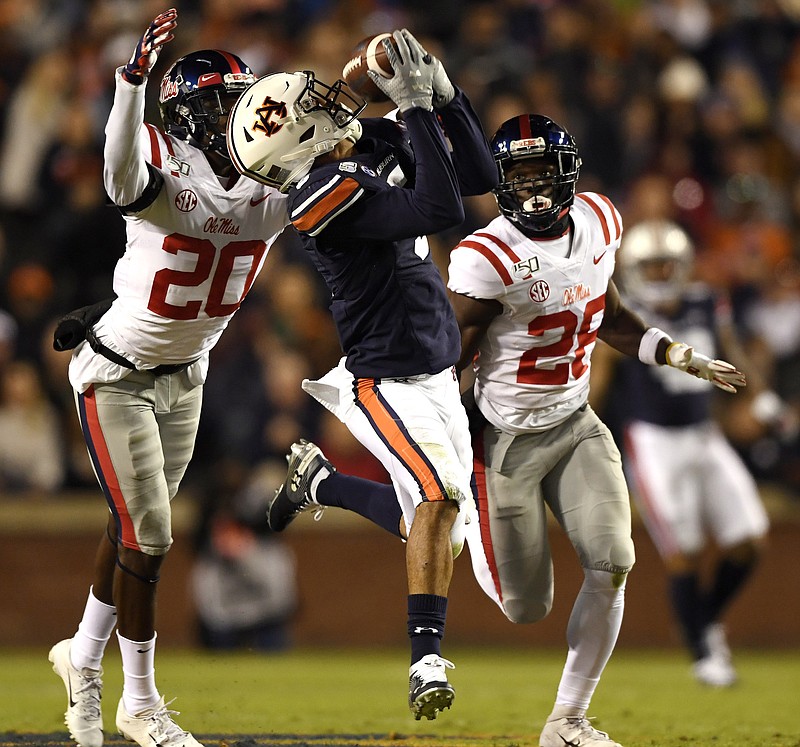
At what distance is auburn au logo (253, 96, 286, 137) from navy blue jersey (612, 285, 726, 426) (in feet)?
13.5

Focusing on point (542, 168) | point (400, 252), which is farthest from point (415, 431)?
point (542, 168)

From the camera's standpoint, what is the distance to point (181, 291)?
4.99 metres

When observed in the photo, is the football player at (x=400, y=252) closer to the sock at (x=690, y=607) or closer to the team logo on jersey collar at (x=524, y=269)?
the team logo on jersey collar at (x=524, y=269)

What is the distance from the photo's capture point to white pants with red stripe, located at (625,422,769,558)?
8.10m

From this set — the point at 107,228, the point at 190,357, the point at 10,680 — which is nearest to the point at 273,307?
the point at 107,228

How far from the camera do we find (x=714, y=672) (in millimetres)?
7703

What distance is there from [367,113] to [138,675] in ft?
12.9

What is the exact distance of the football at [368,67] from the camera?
14.5 ft

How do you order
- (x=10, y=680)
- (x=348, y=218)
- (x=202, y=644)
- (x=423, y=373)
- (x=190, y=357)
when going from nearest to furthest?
(x=348, y=218), (x=423, y=373), (x=190, y=357), (x=10, y=680), (x=202, y=644)

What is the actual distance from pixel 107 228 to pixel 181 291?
15.9 feet

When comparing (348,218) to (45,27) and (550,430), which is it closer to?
(550,430)

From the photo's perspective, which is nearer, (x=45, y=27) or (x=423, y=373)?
(x=423, y=373)

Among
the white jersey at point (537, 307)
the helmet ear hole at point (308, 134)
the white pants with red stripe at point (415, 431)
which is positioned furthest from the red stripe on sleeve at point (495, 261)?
the helmet ear hole at point (308, 134)

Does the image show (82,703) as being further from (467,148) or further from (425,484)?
(467,148)
